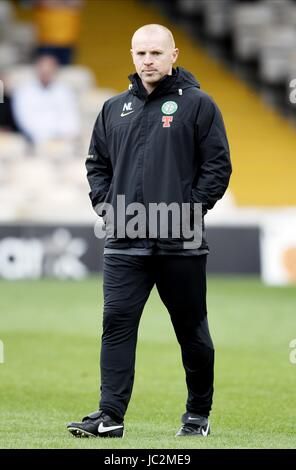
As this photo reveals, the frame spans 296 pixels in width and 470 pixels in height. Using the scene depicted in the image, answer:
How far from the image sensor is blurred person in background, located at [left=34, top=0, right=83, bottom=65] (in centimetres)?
2150

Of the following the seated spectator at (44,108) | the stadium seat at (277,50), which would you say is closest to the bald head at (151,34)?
the seated spectator at (44,108)

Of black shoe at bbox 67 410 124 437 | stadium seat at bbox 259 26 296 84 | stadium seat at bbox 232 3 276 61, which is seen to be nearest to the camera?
black shoe at bbox 67 410 124 437

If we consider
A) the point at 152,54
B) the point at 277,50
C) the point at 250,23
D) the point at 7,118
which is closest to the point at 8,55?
the point at 7,118

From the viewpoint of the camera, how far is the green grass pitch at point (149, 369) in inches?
317

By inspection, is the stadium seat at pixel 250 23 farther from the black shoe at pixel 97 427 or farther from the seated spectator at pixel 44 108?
the black shoe at pixel 97 427

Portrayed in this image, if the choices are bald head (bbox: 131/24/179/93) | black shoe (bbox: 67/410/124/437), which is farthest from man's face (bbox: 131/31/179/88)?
black shoe (bbox: 67/410/124/437)

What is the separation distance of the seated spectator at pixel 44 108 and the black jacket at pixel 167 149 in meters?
12.7

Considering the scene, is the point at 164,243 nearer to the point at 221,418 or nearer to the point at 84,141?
the point at 221,418

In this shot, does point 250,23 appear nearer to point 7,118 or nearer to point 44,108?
point 44,108

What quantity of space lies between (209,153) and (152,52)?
641 millimetres

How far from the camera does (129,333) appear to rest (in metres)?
7.81

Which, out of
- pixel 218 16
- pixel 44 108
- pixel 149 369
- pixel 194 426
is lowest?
pixel 149 369

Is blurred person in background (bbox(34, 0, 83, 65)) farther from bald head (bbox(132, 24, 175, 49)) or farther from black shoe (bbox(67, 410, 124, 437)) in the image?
black shoe (bbox(67, 410, 124, 437))

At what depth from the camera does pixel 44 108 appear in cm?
2061
